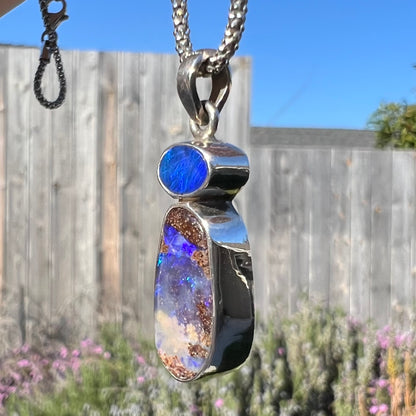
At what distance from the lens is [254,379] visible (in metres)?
2.43

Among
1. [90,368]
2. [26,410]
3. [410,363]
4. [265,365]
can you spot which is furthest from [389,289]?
[26,410]

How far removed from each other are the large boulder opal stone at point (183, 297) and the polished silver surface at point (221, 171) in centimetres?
4

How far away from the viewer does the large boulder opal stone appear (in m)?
0.72

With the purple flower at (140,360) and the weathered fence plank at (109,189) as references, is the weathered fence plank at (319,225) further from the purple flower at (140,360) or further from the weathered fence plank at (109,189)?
the purple flower at (140,360)

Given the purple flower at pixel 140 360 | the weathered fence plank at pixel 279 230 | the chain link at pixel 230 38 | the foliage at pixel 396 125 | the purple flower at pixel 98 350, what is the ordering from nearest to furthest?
the chain link at pixel 230 38
the purple flower at pixel 140 360
the purple flower at pixel 98 350
the weathered fence plank at pixel 279 230
the foliage at pixel 396 125

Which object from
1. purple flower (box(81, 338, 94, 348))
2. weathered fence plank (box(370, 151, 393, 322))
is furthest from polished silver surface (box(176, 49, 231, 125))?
weathered fence plank (box(370, 151, 393, 322))

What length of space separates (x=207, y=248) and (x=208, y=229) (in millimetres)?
22

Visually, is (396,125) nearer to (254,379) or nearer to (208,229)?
(254,379)

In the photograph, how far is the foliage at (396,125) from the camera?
4.84m

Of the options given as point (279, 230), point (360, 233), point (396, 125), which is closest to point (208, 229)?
point (279, 230)

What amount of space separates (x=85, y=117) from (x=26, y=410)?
140 centimetres

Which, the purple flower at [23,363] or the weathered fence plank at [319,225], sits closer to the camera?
the purple flower at [23,363]

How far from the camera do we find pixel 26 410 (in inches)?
86.1

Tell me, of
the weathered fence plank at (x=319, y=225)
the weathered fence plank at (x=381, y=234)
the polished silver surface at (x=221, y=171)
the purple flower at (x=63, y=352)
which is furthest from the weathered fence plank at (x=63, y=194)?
the polished silver surface at (x=221, y=171)
